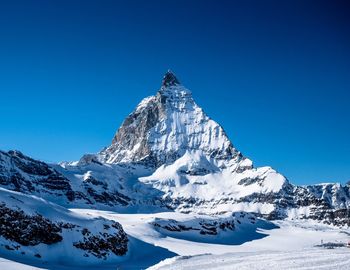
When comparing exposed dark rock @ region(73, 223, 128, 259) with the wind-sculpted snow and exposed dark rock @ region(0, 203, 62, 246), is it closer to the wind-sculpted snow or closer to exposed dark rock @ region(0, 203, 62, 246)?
the wind-sculpted snow

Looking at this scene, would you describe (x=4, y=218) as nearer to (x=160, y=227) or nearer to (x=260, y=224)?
(x=160, y=227)

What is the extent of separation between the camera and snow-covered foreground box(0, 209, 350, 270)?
41.7 meters

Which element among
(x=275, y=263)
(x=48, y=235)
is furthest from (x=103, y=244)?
(x=275, y=263)

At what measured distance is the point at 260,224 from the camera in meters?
167

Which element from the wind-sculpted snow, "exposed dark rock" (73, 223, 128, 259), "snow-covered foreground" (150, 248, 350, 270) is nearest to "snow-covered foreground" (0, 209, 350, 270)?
"snow-covered foreground" (150, 248, 350, 270)

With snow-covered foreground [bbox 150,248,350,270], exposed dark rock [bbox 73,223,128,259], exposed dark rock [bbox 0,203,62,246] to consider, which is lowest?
snow-covered foreground [bbox 150,248,350,270]

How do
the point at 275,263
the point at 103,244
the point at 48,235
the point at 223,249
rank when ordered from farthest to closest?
the point at 223,249 < the point at 103,244 < the point at 48,235 < the point at 275,263

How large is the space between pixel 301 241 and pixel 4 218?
95.7 m

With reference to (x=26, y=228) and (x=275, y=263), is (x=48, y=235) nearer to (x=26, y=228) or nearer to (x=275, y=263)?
(x=26, y=228)

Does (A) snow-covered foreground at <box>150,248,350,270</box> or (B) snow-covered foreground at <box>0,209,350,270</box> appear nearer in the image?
(A) snow-covered foreground at <box>150,248,350,270</box>

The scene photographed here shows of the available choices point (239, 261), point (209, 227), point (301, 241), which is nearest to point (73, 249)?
point (239, 261)

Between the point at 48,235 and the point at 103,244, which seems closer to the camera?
the point at 48,235

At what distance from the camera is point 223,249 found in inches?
3807

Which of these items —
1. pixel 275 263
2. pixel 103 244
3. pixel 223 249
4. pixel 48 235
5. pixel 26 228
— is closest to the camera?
pixel 275 263
